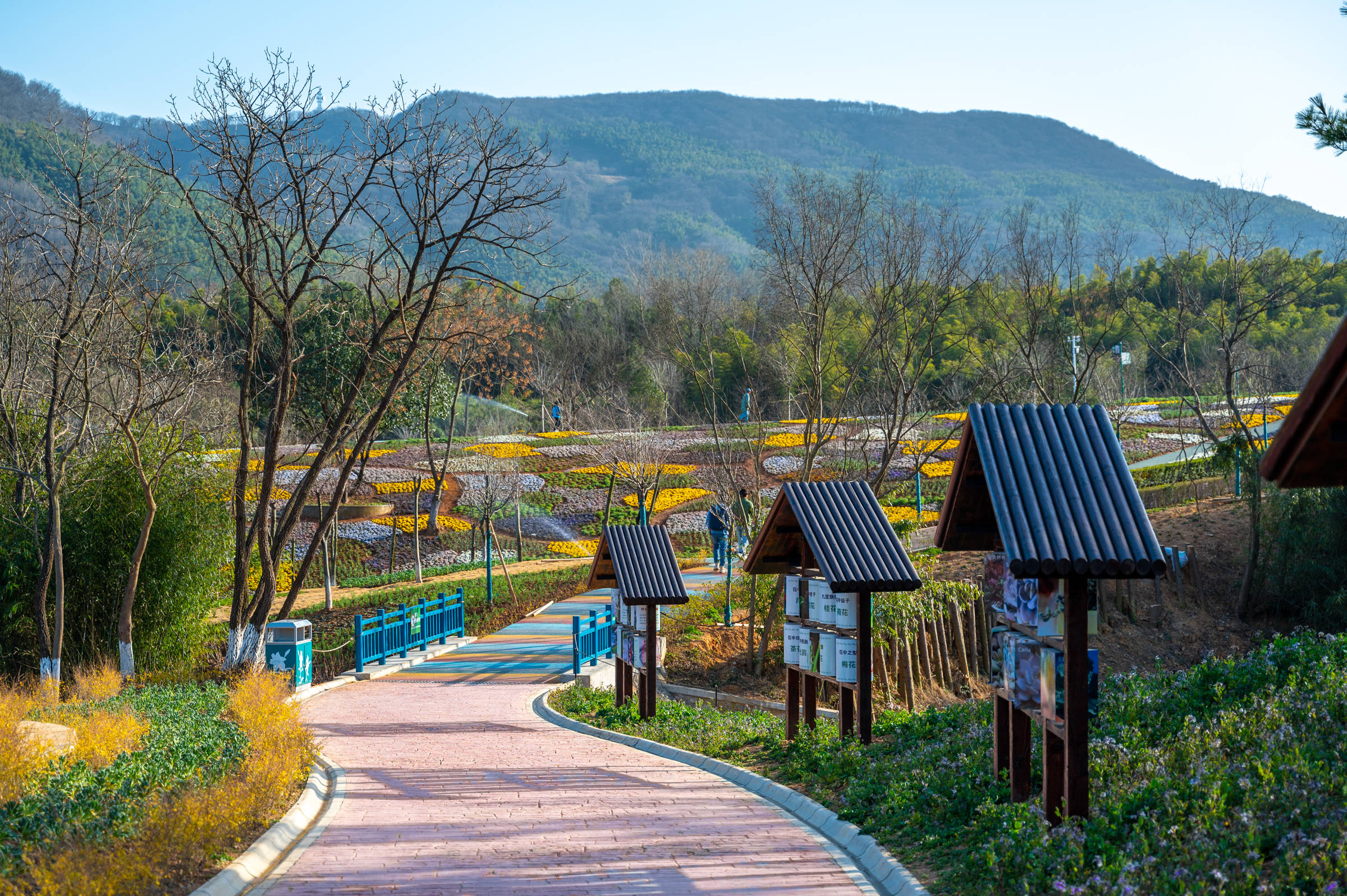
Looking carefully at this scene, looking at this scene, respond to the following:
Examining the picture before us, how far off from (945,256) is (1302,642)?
455 inches

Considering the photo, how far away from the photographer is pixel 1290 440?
4422mm

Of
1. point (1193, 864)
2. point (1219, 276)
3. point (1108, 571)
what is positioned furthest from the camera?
point (1219, 276)

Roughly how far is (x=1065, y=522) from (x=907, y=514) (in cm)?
2251

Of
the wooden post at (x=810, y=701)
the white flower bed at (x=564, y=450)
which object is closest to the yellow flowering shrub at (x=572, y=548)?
the white flower bed at (x=564, y=450)

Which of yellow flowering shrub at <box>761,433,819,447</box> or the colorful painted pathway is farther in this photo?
yellow flowering shrub at <box>761,433,819,447</box>

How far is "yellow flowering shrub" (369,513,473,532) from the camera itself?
36812 millimetres

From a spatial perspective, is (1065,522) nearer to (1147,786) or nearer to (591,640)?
(1147,786)

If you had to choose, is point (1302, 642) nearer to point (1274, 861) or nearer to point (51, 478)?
point (1274, 861)

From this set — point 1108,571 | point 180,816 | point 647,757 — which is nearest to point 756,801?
point 647,757

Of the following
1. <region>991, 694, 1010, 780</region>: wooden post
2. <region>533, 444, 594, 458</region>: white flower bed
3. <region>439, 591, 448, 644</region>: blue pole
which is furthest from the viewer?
<region>533, 444, 594, 458</region>: white flower bed

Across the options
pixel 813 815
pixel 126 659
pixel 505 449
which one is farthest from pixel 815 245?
pixel 505 449

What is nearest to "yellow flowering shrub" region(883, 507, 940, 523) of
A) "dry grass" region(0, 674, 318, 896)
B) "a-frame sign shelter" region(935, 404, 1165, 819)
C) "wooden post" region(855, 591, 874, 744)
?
"wooden post" region(855, 591, 874, 744)

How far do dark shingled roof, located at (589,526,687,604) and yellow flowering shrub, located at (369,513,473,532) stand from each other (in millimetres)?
23400

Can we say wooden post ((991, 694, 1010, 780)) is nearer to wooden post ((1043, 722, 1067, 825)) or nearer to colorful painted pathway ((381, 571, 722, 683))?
wooden post ((1043, 722, 1067, 825))
